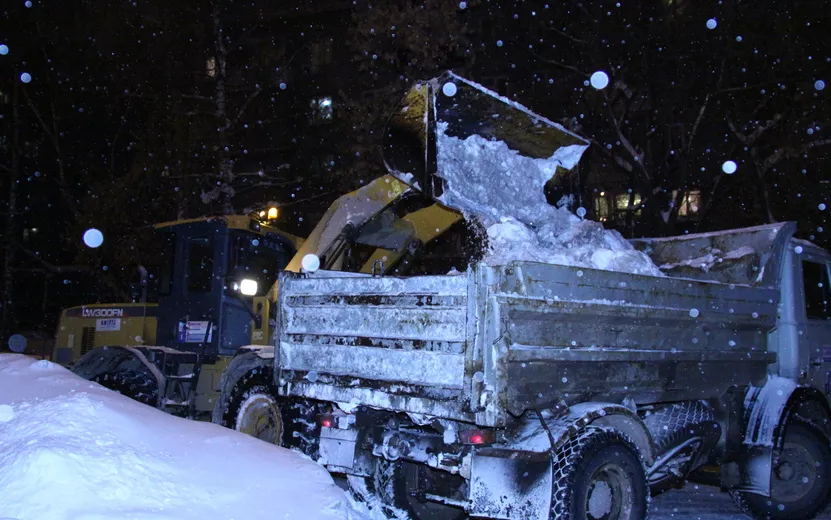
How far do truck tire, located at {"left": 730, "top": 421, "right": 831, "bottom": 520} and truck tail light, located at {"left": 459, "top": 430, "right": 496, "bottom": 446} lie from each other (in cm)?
343

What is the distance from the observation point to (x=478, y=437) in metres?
4.25

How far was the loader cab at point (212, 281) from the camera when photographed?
8258 mm

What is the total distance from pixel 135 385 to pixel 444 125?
480 centimetres

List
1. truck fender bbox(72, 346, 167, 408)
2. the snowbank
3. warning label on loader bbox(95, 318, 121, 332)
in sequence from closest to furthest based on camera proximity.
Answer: the snowbank → truck fender bbox(72, 346, 167, 408) → warning label on loader bbox(95, 318, 121, 332)

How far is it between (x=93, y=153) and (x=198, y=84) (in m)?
7.62

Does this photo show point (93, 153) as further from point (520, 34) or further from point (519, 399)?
point (519, 399)

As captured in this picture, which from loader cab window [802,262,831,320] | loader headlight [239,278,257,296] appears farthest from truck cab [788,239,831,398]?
loader headlight [239,278,257,296]

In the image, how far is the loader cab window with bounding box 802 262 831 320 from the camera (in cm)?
674

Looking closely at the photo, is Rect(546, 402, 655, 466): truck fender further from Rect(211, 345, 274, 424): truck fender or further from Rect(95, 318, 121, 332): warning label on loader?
Rect(95, 318, 121, 332): warning label on loader

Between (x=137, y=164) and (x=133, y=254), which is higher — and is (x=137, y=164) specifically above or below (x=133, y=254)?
above

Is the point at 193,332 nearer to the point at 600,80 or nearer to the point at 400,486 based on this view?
the point at 400,486

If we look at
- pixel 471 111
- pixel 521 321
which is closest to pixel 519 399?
pixel 521 321

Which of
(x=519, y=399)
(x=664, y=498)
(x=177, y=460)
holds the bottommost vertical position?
(x=664, y=498)

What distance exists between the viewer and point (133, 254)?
16.2 meters
